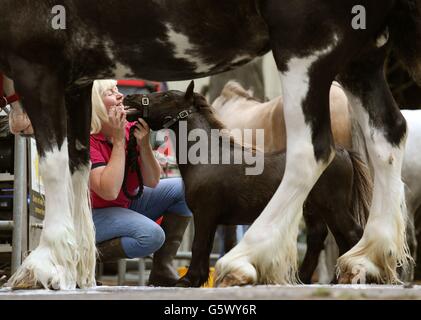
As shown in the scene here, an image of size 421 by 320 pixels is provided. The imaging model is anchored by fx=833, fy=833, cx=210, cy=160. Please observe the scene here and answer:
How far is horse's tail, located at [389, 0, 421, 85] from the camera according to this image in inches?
134

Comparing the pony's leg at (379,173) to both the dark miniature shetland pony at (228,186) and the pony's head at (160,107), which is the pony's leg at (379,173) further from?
the pony's head at (160,107)

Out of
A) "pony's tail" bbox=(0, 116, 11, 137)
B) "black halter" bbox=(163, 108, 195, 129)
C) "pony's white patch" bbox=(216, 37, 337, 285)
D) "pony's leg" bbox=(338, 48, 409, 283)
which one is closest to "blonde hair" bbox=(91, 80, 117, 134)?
"black halter" bbox=(163, 108, 195, 129)

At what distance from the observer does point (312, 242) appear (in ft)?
18.1

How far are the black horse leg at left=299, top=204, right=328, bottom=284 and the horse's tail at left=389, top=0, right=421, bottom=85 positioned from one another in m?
2.06

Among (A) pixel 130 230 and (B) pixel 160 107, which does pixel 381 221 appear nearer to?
(A) pixel 130 230

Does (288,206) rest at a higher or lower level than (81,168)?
lower

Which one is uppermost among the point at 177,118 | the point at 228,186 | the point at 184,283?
the point at 177,118

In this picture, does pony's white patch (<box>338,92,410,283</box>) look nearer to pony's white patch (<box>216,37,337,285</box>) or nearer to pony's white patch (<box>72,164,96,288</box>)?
pony's white patch (<box>216,37,337,285</box>)

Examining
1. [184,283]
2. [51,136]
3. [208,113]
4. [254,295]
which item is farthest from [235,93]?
[254,295]

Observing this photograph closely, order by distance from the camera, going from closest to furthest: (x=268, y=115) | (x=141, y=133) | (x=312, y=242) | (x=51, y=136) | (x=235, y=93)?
(x=51, y=136), (x=141, y=133), (x=312, y=242), (x=268, y=115), (x=235, y=93)

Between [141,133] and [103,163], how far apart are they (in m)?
0.31

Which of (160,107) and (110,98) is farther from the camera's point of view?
(160,107)

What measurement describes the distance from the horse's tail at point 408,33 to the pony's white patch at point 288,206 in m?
0.39
